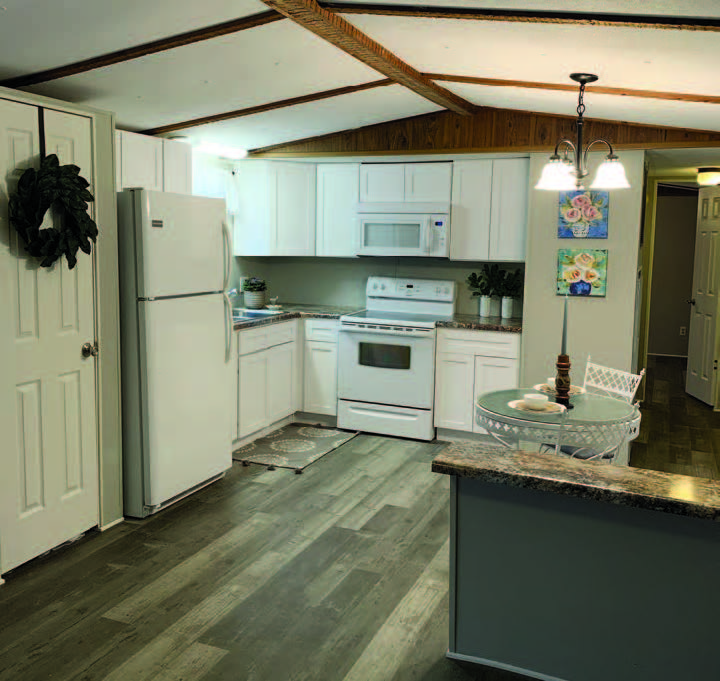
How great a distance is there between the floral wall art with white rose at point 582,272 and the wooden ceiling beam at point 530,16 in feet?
8.19

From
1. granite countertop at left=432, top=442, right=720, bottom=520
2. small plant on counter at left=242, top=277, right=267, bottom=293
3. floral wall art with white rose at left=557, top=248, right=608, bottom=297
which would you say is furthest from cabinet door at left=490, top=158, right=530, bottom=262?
granite countertop at left=432, top=442, right=720, bottom=520

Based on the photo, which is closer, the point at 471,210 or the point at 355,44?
the point at 355,44

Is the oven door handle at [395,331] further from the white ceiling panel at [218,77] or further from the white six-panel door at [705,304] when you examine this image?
the white six-panel door at [705,304]

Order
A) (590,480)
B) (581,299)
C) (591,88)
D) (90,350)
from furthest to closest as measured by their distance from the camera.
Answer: (581,299) < (591,88) < (90,350) < (590,480)

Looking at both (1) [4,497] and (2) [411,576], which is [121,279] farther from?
(2) [411,576]

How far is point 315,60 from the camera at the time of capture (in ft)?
11.5

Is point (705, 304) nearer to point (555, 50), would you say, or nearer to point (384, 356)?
point (384, 356)

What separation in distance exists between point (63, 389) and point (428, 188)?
311cm

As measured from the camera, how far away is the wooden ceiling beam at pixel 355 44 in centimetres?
261

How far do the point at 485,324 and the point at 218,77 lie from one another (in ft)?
8.16

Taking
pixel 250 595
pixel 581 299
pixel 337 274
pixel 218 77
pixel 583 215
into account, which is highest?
pixel 218 77

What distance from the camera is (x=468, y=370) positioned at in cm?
519

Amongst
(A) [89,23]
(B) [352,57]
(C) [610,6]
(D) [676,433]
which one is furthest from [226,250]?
(D) [676,433]

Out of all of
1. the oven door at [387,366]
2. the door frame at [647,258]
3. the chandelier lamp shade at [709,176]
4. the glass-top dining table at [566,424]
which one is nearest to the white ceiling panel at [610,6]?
the glass-top dining table at [566,424]
